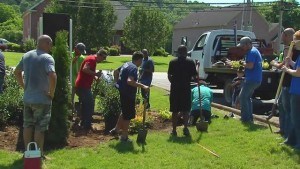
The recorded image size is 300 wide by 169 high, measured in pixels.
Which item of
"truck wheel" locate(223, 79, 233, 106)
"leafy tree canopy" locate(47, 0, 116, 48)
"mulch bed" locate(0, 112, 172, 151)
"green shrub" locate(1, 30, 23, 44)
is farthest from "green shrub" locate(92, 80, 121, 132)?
"green shrub" locate(1, 30, 23, 44)

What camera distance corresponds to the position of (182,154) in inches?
290

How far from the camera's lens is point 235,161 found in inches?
274

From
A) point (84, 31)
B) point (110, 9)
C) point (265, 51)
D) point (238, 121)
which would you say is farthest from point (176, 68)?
point (110, 9)

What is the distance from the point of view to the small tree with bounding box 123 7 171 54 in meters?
47.5

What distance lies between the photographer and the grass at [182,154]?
6781mm

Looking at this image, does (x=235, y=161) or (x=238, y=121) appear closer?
(x=235, y=161)

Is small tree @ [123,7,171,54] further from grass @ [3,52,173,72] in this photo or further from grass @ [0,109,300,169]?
grass @ [0,109,300,169]

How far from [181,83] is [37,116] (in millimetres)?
3194

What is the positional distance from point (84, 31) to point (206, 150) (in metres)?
37.3

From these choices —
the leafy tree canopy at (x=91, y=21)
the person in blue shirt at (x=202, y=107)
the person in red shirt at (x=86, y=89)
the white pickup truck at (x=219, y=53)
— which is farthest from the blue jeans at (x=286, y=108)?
the leafy tree canopy at (x=91, y=21)

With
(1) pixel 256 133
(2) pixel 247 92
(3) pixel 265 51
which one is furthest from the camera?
(3) pixel 265 51

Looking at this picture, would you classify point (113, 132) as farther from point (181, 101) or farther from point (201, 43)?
point (201, 43)

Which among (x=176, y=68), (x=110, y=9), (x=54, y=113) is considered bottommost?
(x=54, y=113)

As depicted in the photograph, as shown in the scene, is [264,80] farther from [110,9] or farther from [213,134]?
[110,9]
